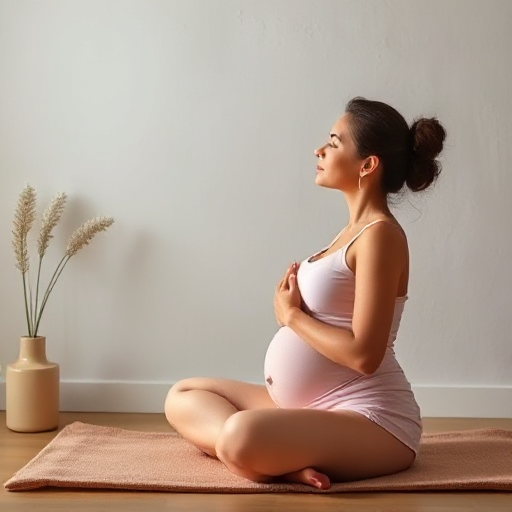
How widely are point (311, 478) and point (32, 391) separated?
1.16m

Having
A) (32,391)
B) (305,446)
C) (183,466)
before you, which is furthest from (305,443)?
(32,391)

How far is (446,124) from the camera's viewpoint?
3.29 m

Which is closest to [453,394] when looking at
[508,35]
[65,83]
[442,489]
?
[442,489]

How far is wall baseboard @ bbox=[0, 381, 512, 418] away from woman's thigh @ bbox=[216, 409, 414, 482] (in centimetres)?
98

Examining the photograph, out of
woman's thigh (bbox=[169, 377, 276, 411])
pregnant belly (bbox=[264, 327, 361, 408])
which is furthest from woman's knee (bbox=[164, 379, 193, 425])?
pregnant belly (bbox=[264, 327, 361, 408])

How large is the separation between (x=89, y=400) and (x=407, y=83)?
160 cm

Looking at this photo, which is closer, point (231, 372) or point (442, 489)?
point (442, 489)

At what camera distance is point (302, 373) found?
241 centimetres

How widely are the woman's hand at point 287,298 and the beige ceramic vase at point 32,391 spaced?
3.13 feet

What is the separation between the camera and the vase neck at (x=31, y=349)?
308 cm

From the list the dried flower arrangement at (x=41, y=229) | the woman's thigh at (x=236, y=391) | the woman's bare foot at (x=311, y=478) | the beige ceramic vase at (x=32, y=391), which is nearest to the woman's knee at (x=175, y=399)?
the woman's thigh at (x=236, y=391)

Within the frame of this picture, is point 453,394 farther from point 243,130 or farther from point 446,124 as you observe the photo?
point 243,130

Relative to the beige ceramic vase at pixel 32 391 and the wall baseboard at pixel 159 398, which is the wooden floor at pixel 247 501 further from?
the wall baseboard at pixel 159 398

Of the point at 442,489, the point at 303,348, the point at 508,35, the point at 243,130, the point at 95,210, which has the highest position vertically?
the point at 508,35
